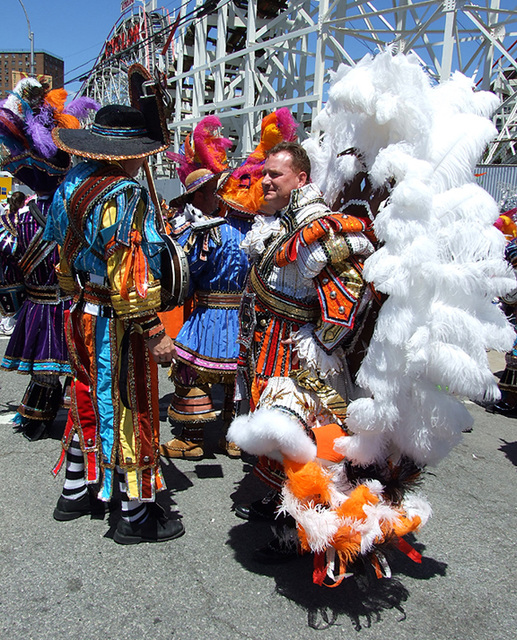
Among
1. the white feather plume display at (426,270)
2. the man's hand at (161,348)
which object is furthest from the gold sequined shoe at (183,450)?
the white feather plume display at (426,270)

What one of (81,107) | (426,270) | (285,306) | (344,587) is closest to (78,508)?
(344,587)

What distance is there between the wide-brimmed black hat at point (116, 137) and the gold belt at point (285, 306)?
2.78 feet

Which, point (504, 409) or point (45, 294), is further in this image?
point (504, 409)

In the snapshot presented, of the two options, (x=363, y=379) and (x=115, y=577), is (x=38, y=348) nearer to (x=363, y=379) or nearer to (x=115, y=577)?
(x=115, y=577)

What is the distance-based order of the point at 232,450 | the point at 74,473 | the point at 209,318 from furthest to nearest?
the point at 232,450 → the point at 209,318 → the point at 74,473

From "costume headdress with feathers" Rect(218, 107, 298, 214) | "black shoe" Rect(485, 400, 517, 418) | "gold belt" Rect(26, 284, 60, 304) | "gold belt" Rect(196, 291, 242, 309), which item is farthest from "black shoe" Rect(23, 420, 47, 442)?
"black shoe" Rect(485, 400, 517, 418)

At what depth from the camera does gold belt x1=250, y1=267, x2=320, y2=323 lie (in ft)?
8.27

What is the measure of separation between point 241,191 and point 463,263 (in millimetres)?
2133

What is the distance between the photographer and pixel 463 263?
2033 millimetres

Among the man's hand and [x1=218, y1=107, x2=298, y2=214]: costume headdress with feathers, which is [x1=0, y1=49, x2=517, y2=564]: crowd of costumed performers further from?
[x1=218, y1=107, x2=298, y2=214]: costume headdress with feathers

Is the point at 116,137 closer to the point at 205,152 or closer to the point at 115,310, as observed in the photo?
the point at 115,310

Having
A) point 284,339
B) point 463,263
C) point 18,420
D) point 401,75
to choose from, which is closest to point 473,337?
point 463,263

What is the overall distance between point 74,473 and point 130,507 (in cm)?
42

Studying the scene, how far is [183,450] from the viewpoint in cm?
389
